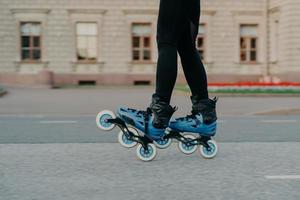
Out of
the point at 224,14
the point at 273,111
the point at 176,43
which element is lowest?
the point at 273,111

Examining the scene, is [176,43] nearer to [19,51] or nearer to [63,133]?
[63,133]

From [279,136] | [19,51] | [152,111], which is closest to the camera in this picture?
[152,111]

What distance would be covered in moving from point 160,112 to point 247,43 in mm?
31351

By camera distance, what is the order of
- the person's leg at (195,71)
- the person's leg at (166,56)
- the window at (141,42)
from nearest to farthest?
1. the person's leg at (166,56)
2. the person's leg at (195,71)
3. the window at (141,42)

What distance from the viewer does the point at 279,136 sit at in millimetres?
8102

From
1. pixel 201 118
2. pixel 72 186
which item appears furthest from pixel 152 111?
pixel 72 186

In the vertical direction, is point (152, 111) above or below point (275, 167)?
above

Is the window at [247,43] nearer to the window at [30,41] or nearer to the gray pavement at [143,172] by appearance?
the window at [30,41]

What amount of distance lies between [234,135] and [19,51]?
28.0 m

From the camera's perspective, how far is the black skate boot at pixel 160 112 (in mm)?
5438

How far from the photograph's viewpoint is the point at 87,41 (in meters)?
35.3

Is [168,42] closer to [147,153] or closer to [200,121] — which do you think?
[200,121]

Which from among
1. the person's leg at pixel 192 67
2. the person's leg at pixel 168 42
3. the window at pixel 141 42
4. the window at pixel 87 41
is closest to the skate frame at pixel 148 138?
the person's leg at pixel 168 42

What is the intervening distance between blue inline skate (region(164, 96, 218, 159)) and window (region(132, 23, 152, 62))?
29748mm
